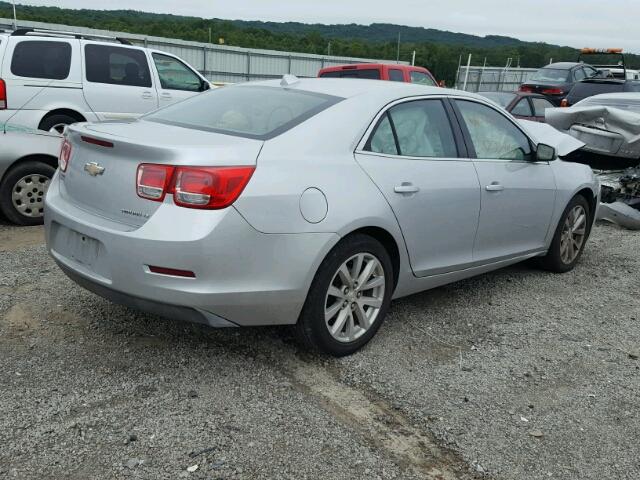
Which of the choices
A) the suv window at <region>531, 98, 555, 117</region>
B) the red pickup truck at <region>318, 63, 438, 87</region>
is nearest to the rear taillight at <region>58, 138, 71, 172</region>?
the red pickup truck at <region>318, 63, 438, 87</region>

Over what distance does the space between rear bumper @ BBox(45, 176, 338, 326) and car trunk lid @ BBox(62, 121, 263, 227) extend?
9 centimetres

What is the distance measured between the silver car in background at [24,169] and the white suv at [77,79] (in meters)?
1.56

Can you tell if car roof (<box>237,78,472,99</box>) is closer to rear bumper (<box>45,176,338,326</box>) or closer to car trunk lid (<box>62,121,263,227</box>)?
car trunk lid (<box>62,121,263,227</box>)

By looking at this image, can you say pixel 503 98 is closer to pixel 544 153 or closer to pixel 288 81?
pixel 544 153

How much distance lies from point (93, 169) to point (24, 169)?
3.05m

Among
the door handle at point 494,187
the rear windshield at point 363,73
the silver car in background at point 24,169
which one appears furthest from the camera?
the rear windshield at point 363,73

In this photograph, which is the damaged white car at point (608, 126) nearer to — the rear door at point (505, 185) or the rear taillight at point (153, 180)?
the rear door at point (505, 185)

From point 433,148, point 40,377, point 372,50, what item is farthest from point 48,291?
point 372,50

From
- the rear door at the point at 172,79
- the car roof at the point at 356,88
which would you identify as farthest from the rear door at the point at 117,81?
the car roof at the point at 356,88

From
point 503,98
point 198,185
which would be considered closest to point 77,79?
point 198,185

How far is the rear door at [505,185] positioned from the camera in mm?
4508

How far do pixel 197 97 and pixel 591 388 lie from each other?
2.98m

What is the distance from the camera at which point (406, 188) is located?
384 centimetres

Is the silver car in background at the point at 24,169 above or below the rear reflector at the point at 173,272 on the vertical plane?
below
